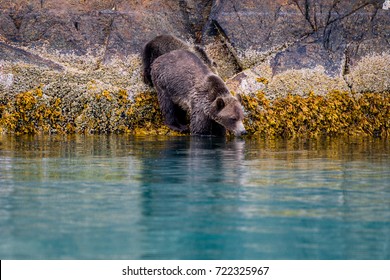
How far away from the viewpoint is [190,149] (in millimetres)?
10109

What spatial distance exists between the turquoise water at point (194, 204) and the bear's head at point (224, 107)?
2.57 meters

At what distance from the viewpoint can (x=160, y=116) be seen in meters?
13.3

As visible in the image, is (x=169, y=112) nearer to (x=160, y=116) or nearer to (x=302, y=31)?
(x=160, y=116)

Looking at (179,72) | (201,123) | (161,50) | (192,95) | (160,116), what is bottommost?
(201,123)

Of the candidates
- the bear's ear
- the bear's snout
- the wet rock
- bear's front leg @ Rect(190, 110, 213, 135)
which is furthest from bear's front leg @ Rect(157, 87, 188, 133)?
the wet rock

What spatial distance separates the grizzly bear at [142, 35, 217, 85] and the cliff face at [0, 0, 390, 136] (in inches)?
9.6

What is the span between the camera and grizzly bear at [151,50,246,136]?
41.2 feet

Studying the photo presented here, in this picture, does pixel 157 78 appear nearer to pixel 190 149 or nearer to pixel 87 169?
pixel 190 149

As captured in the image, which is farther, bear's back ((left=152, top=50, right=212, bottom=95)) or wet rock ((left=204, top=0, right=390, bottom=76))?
wet rock ((left=204, top=0, right=390, bottom=76))

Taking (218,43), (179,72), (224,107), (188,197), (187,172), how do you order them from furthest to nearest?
(218,43) < (179,72) < (224,107) < (187,172) < (188,197)

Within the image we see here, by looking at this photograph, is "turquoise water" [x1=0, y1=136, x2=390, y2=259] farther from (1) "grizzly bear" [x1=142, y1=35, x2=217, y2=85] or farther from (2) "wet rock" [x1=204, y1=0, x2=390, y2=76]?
(2) "wet rock" [x1=204, y1=0, x2=390, y2=76]

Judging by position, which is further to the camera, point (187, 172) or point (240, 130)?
point (240, 130)

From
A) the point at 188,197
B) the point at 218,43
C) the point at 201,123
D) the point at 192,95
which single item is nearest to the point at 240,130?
the point at 201,123

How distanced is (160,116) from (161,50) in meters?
1.17
